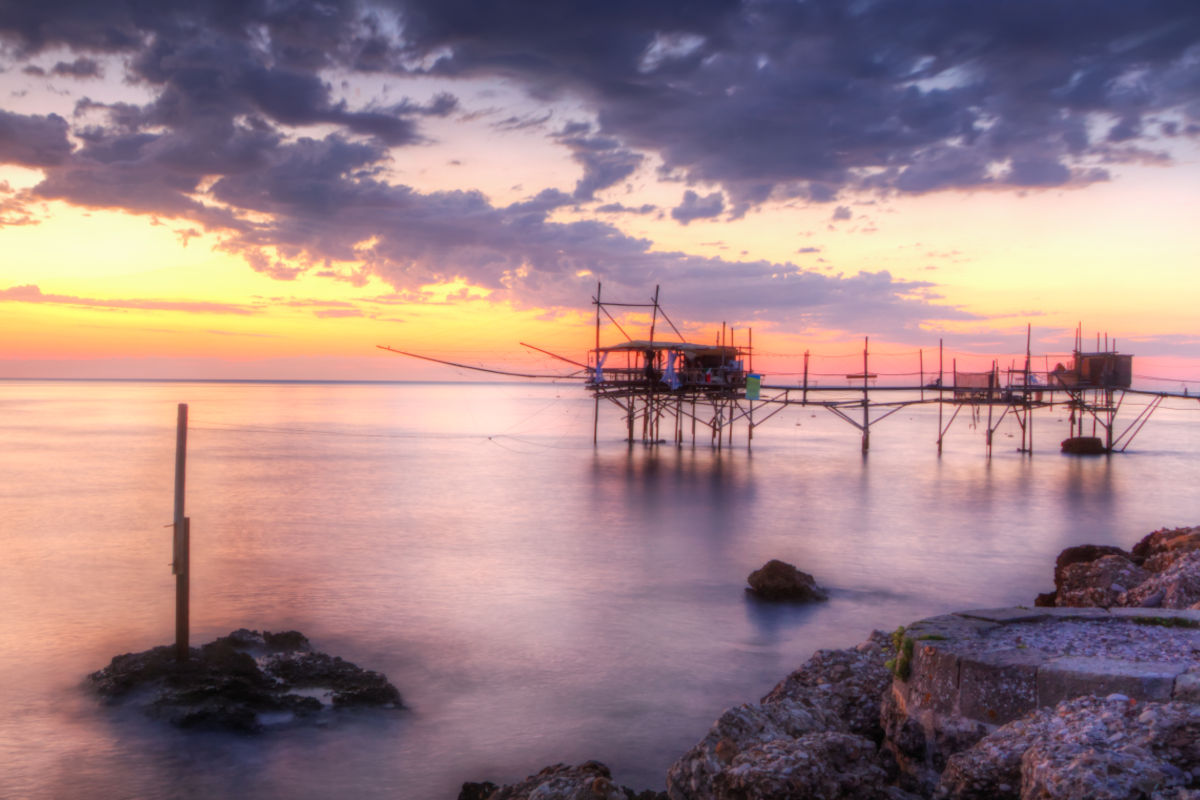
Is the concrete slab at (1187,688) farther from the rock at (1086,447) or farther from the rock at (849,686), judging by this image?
the rock at (1086,447)

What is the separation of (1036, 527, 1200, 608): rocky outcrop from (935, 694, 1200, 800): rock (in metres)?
5.05

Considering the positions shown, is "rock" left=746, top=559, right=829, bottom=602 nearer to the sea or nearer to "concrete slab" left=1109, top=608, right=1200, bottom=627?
the sea

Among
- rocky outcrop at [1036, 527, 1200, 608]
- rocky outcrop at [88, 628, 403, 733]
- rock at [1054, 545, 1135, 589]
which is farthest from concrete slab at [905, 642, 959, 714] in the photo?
rock at [1054, 545, 1135, 589]

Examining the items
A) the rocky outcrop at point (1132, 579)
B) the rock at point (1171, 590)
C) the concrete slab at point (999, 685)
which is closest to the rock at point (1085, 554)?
the rocky outcrop at point (1132, 579)

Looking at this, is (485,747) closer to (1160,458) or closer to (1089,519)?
(1089,519)

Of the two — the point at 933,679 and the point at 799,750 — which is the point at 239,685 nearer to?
the point at 799,750

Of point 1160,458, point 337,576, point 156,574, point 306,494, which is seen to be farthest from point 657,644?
point 1160,458

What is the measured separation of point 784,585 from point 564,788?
9751 millimetres

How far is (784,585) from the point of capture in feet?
50.2

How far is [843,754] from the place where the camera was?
598 centimetres

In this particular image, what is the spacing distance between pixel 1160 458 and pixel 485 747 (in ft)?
153

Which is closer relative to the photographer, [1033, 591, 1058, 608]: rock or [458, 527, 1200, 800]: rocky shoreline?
[458, 527, 1200, 800]: rocky shoreline

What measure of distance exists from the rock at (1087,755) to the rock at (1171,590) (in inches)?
208

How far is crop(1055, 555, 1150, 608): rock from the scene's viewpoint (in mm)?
11164
